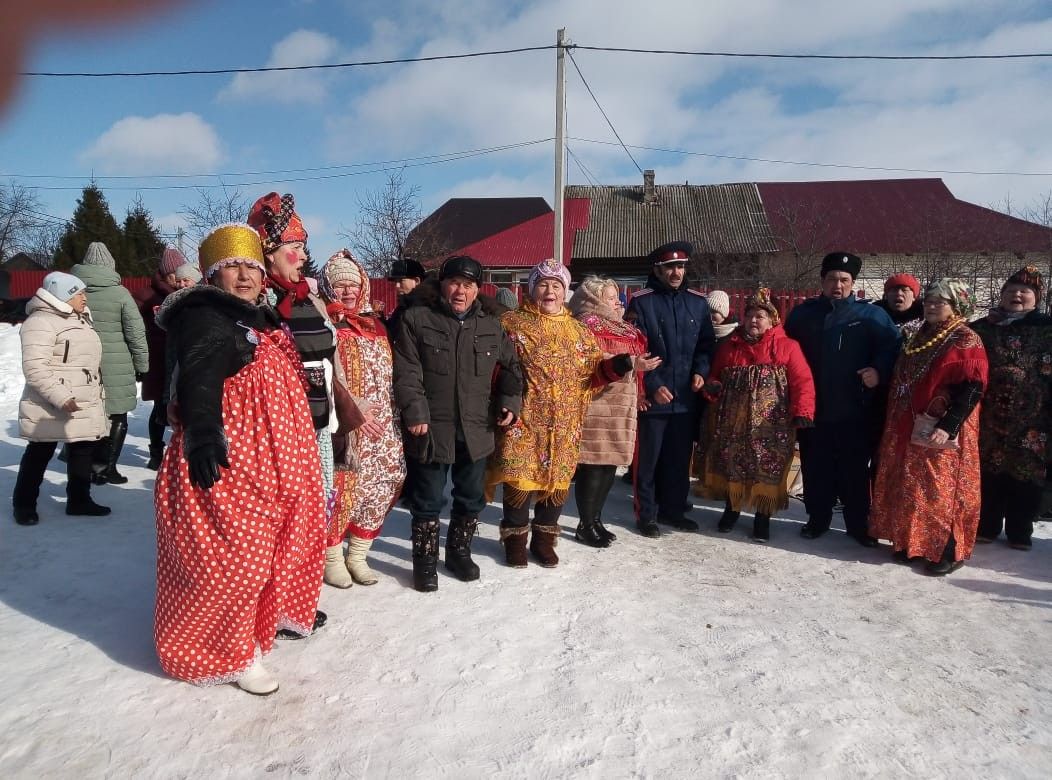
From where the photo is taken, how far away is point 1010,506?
14.1 feet

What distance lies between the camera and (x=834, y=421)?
4.32 meters

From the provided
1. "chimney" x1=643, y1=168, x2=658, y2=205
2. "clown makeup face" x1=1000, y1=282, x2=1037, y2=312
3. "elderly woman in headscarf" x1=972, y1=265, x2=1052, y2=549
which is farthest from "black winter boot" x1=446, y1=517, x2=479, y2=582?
"chimney" x1=643, y1=168, x2=658, y2=205

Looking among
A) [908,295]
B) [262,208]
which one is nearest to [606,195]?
[908,295]

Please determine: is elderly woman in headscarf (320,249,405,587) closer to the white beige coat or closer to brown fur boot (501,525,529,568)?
brown fur boot (501,525,529,568)

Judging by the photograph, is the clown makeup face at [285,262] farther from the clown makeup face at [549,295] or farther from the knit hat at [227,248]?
the clown makeup face at [549,295]

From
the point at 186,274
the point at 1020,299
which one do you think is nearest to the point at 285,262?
the point at 186,274

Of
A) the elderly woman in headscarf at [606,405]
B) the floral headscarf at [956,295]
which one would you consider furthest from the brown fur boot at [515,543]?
the floral headscarf at [956,295]

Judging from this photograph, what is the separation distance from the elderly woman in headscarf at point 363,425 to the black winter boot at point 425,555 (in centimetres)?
21

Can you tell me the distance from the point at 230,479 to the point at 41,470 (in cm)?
290

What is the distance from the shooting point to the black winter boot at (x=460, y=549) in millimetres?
3680

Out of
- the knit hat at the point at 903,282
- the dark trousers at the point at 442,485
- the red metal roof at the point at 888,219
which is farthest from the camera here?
the red metal roof at the point at 888,219

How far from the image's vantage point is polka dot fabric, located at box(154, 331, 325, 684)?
2.36 m

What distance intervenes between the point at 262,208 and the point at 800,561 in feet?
11.5

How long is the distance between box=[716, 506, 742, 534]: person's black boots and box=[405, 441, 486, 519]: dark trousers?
1.84 meters
